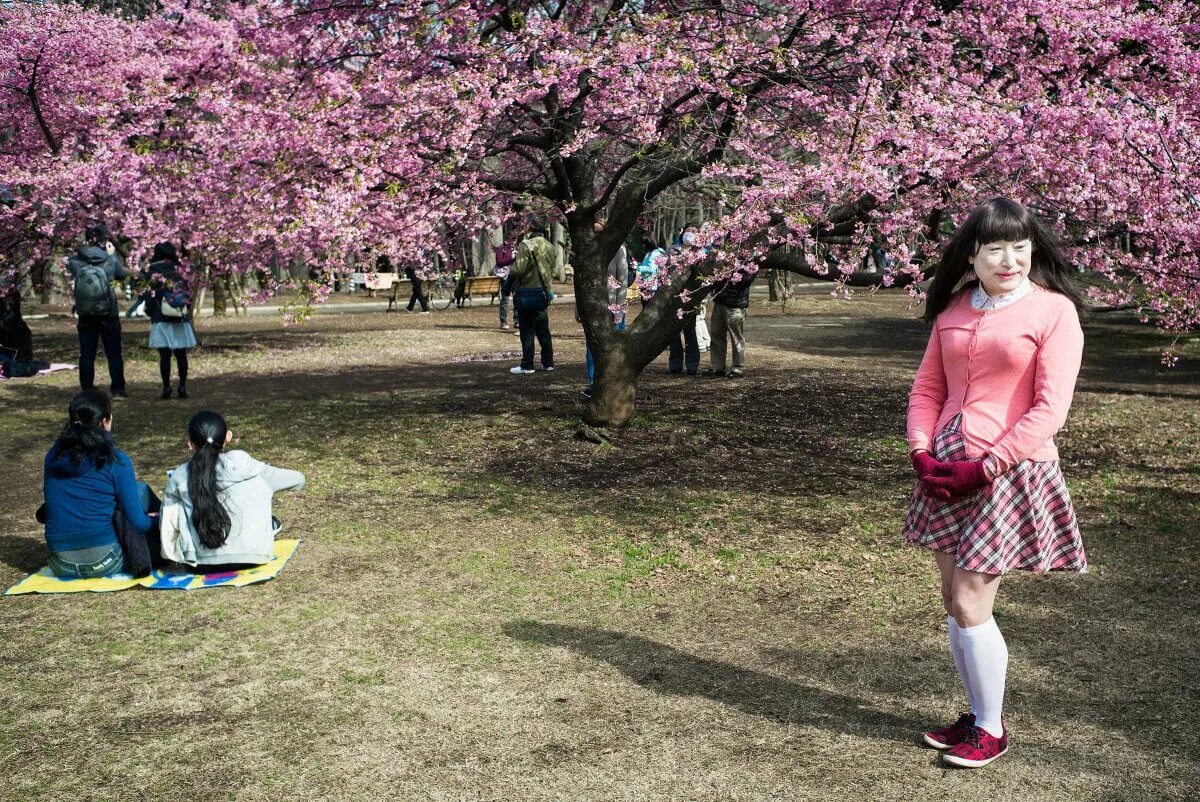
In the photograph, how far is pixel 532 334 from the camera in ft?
47.5

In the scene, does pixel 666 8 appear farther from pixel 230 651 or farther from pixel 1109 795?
pixel 1109 795

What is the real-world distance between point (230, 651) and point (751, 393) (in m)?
8.31

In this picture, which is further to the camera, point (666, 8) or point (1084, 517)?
point (666, 8)

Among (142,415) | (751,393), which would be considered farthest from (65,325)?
(751,393)

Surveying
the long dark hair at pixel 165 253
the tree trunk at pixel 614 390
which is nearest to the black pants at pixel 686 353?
the tree trunk at pixel 614 390

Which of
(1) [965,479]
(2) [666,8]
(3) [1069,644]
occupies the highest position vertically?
(2) [666,8]

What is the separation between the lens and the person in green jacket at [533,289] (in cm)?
1370

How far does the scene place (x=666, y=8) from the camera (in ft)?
33.9

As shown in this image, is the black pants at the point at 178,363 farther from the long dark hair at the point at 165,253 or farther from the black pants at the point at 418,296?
the black pants at the point at 418,296

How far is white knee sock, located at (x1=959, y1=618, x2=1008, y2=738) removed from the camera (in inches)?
151

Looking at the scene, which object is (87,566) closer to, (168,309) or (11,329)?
(168,309)

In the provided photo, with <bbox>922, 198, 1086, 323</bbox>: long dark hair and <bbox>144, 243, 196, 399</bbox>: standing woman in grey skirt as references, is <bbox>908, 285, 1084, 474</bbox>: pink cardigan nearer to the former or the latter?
<bbox>922, 198, 1086, 323</bbox>: long dark hair

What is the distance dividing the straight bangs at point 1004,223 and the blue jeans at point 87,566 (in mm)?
4954

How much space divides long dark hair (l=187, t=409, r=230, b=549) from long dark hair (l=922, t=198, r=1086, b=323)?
398cm
